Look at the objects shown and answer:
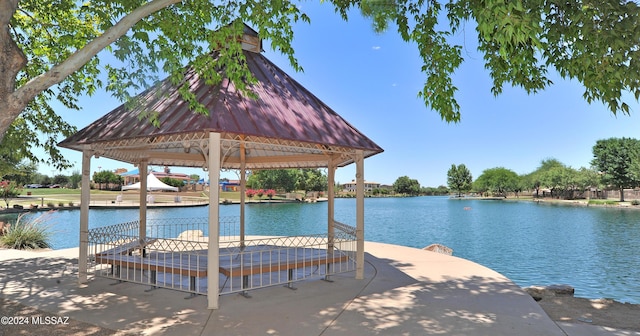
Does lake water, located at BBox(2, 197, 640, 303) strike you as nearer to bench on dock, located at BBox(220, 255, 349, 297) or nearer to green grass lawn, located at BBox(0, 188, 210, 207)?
bench on dock, located at BBox(220, 255, 349, 297)

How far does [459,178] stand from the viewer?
130750 millimetres

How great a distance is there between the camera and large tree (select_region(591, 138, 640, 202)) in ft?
192

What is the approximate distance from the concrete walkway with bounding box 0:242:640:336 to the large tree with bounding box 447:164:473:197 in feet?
426

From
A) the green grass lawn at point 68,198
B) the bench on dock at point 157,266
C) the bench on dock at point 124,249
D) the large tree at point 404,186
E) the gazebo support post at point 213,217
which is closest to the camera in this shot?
the gazebo support post at point 213,217

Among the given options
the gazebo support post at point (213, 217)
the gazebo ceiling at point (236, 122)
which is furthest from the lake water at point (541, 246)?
the gazebo support post at point (213, 217)

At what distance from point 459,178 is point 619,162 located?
230 feet

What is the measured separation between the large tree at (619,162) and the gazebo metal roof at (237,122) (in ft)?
220

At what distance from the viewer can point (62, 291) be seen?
23.0ft

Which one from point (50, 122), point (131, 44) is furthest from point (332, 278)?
point (50, 122)

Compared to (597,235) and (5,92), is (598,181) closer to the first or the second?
(597,235)

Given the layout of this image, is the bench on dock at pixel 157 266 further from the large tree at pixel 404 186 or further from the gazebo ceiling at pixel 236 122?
the large tree at pixel 404 186

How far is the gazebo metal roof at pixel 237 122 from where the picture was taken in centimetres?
612

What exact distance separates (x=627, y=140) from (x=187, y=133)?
8083 centimetres

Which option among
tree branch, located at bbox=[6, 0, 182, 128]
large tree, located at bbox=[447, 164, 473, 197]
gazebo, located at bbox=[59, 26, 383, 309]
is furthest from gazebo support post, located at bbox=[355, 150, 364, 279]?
large tree, located at bbox=[447, 164, 473, 197]
